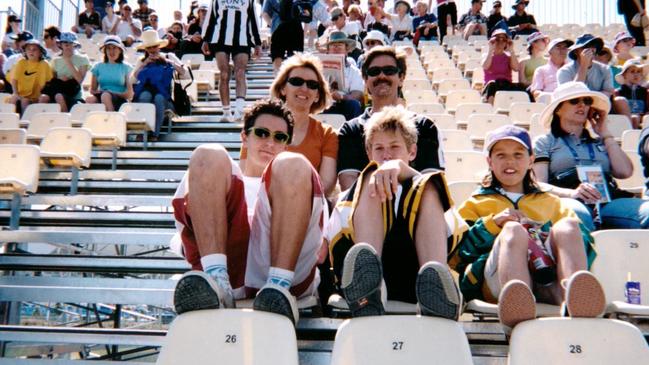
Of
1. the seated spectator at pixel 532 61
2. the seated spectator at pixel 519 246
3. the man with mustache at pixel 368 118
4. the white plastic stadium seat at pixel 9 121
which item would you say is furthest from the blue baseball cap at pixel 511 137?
the seated spectator at pixel 532 61

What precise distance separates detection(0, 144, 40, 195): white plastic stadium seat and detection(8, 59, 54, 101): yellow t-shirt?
258cm

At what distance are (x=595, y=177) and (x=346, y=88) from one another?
2.83 meters

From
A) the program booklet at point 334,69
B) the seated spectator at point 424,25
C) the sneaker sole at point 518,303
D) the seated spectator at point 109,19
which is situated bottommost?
the sneaker sole at point 518,303

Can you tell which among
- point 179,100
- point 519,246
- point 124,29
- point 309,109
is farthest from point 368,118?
point 124,29

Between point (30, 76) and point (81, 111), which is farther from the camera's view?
point (30, 76)

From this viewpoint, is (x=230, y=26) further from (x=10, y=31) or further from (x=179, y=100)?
(x=10, y=31)

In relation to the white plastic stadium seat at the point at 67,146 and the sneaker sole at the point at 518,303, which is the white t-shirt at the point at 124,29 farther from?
the sneaker sole at the point at 518,303

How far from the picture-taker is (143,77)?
606 cm

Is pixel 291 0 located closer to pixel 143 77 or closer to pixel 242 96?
pixel 242 96

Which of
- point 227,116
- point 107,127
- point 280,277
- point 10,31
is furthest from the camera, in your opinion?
point 10,31

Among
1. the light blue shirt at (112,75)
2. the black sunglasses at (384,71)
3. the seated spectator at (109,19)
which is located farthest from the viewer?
the seated spectator at (109,19)

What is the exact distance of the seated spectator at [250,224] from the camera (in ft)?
6.88

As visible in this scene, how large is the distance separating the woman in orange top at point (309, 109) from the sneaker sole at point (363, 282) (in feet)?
3.69

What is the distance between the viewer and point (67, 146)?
4.84m
